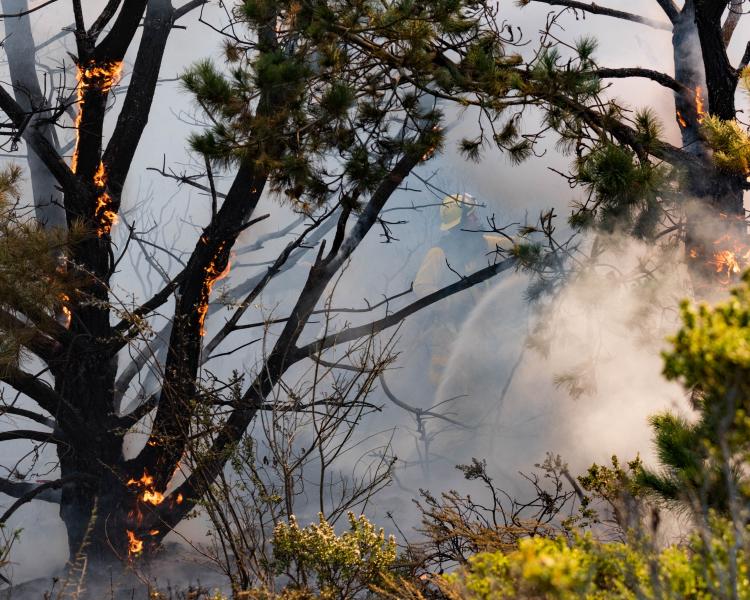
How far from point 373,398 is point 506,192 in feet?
7.68

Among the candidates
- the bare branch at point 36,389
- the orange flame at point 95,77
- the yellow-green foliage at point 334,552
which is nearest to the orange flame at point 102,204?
the orange flame at point 95,77

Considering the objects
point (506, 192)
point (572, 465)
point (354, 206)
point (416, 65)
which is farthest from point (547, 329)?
point (506, 192)

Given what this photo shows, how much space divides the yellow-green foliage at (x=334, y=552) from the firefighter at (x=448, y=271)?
5230 mm

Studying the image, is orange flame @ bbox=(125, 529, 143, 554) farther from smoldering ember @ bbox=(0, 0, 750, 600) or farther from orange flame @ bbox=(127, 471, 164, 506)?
orange flame @ bbox=(127, 471, 164, 506)

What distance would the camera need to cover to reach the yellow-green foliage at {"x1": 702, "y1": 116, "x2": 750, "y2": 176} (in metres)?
2.98

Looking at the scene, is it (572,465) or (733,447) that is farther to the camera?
(572,465)

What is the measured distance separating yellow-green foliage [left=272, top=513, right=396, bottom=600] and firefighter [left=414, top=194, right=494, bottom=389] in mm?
5230

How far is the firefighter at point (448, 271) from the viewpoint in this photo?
24.1ft

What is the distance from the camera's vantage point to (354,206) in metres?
3.06

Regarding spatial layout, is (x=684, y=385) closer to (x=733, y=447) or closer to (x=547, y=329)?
(x=733, y=447)

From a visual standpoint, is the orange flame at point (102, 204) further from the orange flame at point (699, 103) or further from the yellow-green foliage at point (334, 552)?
the orange flame at point (699, 103)

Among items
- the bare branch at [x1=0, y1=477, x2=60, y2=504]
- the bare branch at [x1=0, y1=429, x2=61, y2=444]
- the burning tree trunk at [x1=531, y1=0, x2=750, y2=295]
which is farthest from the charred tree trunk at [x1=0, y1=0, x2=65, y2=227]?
the burning tree trunk at [x1=531, y1=0, x2=750, y2=295]

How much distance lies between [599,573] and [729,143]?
2191 millimetres

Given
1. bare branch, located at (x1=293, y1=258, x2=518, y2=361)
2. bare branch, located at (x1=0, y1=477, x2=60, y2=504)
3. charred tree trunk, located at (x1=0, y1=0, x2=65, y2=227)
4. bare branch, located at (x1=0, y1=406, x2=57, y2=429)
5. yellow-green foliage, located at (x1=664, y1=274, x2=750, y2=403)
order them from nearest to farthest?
yellow-green foliage, located at (x1=664, y1=274, x2=750, y2=403)
bare branch, located at (x1=0, y1=406, x2=57, y2=429)
bare branch, located at (x1=293, y1=258, x2=518, y2=361)
bare branch, located at (x1=0, y1=477, x2=60, y2=504)
charred tree trunk, located at (x1=0, y1=0, x2=65, y2=227)
